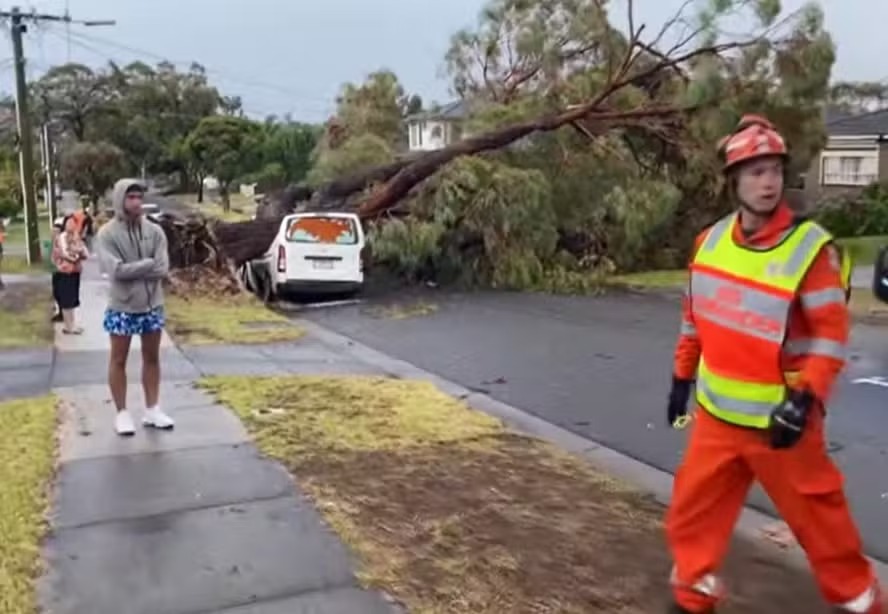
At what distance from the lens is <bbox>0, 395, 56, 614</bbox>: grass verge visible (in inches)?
164

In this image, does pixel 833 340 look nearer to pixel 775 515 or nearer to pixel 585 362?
pixel 775 515

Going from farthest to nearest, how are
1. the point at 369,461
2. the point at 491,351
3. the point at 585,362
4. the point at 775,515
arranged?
the point at 491,351 → the point at 585,362 → the point at 369,461 → the point at 775,515

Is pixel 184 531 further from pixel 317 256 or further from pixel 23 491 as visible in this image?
pixel 317 256

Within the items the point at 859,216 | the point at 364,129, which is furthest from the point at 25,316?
the point at 859,216

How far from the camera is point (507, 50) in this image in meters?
21.9

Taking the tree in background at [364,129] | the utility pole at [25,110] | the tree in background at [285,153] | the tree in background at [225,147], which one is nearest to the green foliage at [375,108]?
the tree in background at [364,129]

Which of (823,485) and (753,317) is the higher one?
(753,317)

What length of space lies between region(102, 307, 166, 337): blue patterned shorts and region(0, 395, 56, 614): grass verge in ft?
2.57

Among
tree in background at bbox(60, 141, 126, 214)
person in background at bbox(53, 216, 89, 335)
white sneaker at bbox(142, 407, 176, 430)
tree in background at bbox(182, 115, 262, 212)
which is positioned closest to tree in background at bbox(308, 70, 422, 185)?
person in background at bbox(53, 216, 89, 335)

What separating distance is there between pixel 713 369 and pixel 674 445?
3.53 metres

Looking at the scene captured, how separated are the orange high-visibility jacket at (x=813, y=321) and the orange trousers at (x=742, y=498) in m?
0.13

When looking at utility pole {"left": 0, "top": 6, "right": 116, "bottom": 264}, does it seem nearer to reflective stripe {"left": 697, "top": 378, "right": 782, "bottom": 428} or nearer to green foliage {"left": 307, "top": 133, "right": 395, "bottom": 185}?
green foliage {"left": 307, "top": 133, "right": 395, "bottom": 185}

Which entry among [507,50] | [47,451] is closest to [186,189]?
[507,50]

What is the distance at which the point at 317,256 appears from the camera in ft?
57.2
